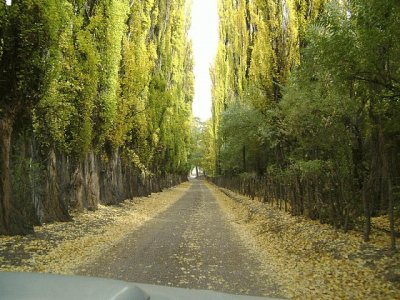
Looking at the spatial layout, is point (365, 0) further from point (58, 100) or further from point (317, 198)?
point (58, 100)

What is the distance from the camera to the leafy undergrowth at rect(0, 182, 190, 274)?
7879mm

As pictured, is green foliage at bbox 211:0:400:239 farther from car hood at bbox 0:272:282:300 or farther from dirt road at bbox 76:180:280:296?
car hood at bbox 0:272:282:300

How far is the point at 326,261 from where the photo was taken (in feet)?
25.4

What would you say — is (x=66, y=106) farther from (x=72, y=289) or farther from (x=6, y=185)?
(x=72, y=289)

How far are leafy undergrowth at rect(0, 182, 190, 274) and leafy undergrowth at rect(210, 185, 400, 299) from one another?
149 inches

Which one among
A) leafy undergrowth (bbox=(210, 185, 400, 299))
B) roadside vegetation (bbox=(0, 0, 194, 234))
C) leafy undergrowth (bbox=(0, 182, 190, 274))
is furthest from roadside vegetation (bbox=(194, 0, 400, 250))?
roadside vegetation (bbox=(0, 0, 194, 234))

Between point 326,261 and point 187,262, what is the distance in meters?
2.66

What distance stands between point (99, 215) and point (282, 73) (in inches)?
384

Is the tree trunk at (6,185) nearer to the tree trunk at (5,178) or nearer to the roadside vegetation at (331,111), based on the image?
the tree trunk at (5,178)

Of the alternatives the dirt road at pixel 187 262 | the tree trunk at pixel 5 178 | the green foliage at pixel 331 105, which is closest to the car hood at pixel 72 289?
the dirt road at pixel 187 262

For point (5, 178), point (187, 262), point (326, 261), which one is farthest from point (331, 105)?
point (5, 178)

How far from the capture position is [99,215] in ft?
53.4

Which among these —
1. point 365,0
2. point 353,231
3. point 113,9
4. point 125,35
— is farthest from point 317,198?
point 125,35

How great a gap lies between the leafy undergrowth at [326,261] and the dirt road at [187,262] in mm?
406
